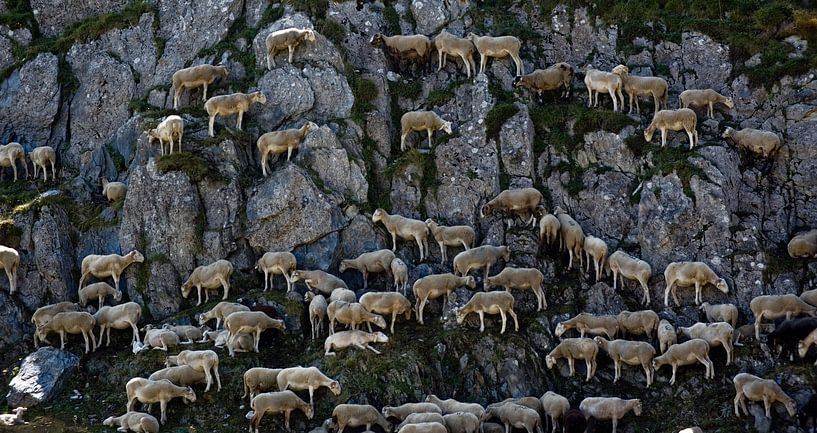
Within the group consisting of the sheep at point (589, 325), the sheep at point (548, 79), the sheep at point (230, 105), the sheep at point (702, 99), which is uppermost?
the sheep at point (548, 79)

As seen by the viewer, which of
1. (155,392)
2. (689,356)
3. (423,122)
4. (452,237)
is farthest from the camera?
(423,122)

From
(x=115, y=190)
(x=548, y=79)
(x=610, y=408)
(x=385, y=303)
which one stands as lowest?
(x=610, y=408)

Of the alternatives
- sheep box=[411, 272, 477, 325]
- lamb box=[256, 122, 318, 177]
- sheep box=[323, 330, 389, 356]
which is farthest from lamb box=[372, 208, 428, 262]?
sheep box=[323, 330, 389, 356]

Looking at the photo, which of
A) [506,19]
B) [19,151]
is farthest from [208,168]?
[506,19]

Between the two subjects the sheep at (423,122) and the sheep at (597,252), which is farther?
the sheep at (423,122)

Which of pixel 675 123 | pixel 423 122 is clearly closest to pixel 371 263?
pixel 423 122

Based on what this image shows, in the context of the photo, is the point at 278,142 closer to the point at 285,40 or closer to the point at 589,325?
the point at 285,40

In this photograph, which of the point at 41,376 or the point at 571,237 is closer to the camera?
the point at 41,376

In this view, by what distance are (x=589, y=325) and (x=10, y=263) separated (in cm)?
1931

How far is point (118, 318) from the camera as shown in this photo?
36312mm

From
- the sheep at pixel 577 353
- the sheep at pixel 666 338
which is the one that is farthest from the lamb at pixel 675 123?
the sheep at pixel 577 353

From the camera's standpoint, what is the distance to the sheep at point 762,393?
30.9 m

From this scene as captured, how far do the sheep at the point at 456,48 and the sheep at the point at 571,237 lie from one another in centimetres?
837

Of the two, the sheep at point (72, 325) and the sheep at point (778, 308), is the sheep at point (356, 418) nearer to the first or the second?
the sheep at point (72, 325)
